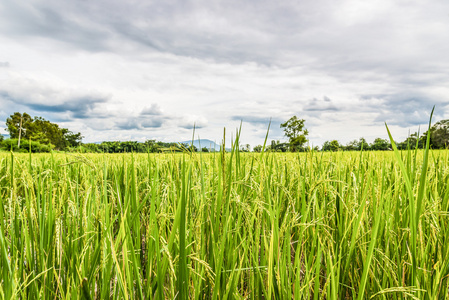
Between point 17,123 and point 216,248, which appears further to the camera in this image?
point 17,123

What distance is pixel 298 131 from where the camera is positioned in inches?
2066

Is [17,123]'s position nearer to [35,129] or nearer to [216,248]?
[35,129]

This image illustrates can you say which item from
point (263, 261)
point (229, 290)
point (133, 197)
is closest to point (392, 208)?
point (263, 261)

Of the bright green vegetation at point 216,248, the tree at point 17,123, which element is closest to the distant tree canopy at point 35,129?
the tree at point 17,123

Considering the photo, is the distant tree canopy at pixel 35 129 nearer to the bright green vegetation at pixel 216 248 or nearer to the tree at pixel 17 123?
the tree at pixel 17 123

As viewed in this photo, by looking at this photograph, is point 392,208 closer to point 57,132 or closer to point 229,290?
point 229,290

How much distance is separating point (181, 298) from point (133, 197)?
22.7 inches

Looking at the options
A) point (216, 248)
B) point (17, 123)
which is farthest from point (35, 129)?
point (216, 248)

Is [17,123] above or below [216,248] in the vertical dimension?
above

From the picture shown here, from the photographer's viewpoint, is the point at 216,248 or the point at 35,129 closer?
Answer: the point at 216,248

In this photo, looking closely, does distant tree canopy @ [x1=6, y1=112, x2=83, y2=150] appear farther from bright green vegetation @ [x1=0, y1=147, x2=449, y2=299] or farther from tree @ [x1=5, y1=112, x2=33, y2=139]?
bright green vegetation @ [x1=0, y1=147, x2=449, y2=299]

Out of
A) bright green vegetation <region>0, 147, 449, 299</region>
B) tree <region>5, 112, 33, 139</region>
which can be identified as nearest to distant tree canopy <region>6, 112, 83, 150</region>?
tree <region>5, 112, 33, 139</region>

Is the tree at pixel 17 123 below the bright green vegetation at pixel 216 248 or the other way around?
the other way around

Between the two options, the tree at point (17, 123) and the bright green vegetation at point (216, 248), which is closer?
the bright green vegetation at point (216, 248)
